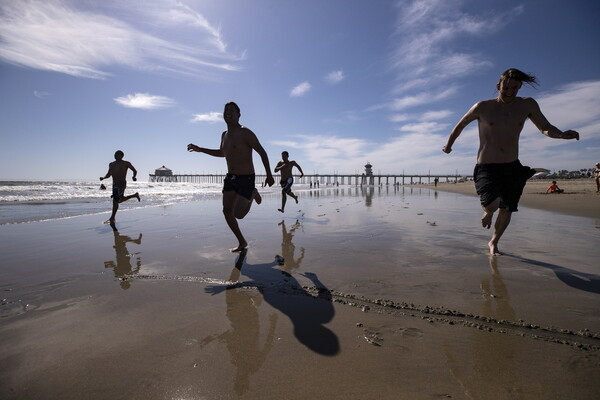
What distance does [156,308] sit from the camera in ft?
6.79

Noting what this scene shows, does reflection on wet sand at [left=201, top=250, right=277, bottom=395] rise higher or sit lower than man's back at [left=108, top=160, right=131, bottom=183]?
lower

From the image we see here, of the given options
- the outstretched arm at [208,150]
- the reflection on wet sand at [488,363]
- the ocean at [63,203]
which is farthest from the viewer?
the ocean at [63,203]

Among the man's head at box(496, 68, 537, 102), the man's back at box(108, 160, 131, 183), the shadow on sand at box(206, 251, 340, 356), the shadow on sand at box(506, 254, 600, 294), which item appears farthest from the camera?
the man's back at box(108, 160, 131, 183)

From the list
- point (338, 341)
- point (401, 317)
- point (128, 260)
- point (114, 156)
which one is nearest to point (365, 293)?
point (401, 317)

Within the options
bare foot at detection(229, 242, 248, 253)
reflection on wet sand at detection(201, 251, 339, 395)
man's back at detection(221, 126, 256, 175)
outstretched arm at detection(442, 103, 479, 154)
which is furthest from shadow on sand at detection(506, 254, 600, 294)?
man's back at detection(221, 126, 256, 175)

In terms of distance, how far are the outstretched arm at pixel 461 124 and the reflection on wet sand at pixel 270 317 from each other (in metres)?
2.86

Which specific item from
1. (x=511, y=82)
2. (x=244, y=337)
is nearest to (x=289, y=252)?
(x=244, y=337)

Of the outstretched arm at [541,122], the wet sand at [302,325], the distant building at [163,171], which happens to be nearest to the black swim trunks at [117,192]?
the wet sand at [302,325]

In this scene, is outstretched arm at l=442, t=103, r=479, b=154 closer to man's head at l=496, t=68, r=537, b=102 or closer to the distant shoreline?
man's head at l=496, t=68, r=537, b=102

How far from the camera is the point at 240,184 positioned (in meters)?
4.23

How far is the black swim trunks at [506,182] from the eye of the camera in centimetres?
356

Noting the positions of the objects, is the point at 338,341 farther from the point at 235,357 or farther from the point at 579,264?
the point at 579,264

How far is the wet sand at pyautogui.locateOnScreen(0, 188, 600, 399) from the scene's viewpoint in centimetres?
125

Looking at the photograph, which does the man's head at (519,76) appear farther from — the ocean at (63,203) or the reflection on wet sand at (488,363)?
the ocean at (63,203)
